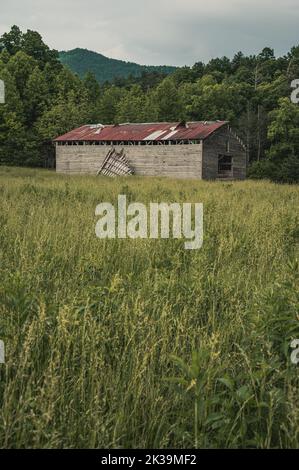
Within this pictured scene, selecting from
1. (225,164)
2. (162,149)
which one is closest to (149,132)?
(162,149)

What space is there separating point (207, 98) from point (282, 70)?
61.7 feet

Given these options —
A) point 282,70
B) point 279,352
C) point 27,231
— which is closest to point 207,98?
point 282,70

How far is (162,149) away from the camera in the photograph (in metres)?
38.3

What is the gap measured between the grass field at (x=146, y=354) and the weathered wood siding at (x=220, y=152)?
100ft

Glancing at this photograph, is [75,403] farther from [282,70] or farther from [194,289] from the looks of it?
[282,70]

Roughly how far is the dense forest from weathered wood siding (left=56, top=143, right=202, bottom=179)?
845 centimetres

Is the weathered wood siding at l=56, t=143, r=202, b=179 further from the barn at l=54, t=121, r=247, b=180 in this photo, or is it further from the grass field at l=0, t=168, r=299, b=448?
the grass field at l=0, t=168, r=299, b=448

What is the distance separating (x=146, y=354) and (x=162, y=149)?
35891 mm

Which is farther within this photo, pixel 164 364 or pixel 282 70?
pixel 282 70

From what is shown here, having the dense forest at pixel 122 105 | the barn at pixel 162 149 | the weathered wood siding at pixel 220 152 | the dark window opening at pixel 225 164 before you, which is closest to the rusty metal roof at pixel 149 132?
the barn at pixel 162 149

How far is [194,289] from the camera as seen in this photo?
5.13m

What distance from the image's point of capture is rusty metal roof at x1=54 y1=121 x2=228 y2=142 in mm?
37656

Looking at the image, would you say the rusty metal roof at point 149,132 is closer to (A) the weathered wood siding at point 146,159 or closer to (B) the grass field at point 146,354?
(A) the weathered wood siding at point 146,159
